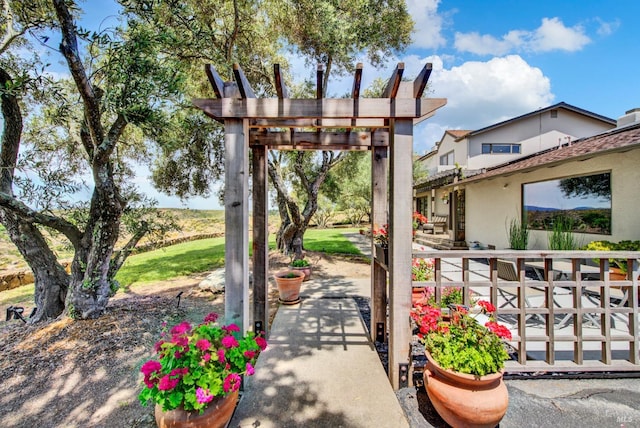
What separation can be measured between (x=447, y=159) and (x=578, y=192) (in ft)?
38.5

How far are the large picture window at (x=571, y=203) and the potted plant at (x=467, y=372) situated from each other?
635 centimetres

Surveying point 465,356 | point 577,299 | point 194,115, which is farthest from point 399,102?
point 194,115

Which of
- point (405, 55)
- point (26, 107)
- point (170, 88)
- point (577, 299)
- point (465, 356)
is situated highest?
point (405, 55)

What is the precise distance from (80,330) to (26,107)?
4.64 metres

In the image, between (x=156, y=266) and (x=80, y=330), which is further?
(x=156, y=266)

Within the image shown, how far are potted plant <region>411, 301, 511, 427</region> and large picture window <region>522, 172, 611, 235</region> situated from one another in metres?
6.35

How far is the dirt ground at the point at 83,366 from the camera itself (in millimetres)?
2365

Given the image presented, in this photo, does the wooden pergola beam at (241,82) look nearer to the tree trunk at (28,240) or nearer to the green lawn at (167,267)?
the tree trunk at (28,240)

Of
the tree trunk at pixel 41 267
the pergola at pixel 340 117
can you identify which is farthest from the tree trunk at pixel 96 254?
the pergola at pixel 340 117

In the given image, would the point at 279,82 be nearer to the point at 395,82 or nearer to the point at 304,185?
the point at 395,82

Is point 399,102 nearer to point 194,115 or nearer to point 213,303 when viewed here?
point 213,303

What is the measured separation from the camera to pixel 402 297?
2502 millimetres

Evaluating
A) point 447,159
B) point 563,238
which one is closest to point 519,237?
point 563,238

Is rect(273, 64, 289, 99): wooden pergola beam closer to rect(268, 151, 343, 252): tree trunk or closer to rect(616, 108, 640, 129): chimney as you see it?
rect(268, 151, 343, 252): tree trunk
